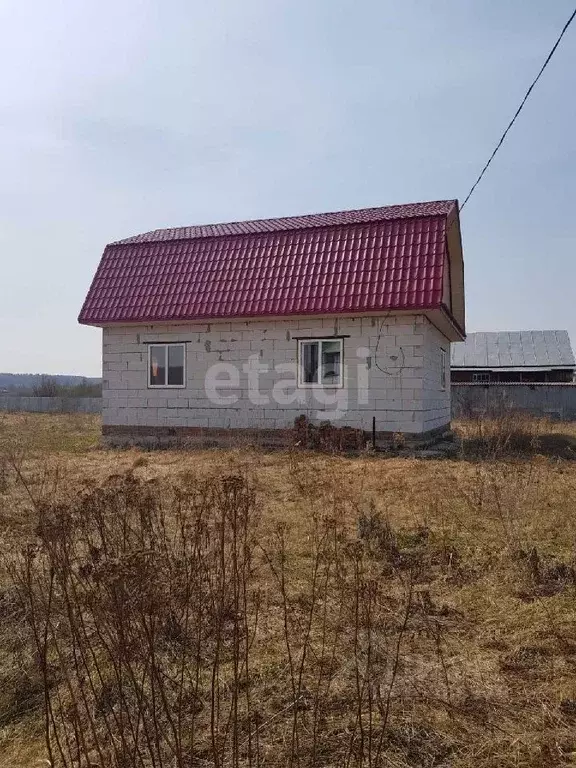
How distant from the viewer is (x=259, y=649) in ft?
12.1

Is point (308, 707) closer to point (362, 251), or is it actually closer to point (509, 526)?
point (509, 526)

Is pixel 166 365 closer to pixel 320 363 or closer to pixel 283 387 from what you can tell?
pixel 283 387

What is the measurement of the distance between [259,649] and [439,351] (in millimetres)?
13011

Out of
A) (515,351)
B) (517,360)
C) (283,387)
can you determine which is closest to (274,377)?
(283,387)

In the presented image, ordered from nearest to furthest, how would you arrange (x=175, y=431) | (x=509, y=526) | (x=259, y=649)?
(x=259, y=649) → (x=509, y=526) → (x=175, y=431)

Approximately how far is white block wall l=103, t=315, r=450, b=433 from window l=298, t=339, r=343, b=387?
0.16 meters

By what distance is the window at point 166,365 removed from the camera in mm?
14578

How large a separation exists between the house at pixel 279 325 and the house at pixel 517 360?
17.5 metres

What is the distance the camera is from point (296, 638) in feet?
12.4

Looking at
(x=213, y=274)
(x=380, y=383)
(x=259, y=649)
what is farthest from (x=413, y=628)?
(x=213, y=274)

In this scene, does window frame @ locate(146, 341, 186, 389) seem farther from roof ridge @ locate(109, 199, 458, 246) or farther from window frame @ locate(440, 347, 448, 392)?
window frame @ locate(440, 347, 448, 392)

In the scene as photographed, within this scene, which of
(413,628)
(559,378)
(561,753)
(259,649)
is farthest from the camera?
(559,378)

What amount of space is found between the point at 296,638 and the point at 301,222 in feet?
41.9

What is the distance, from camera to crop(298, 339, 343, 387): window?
1334 cm
